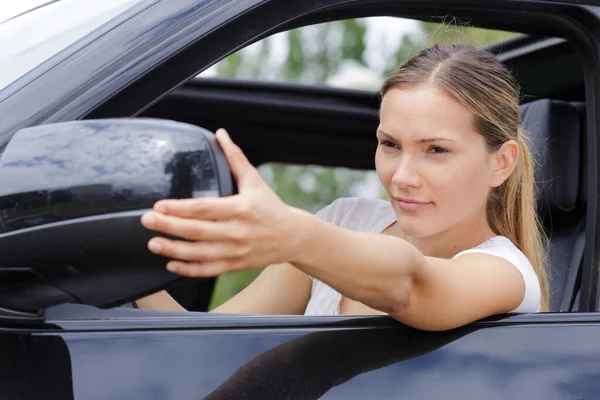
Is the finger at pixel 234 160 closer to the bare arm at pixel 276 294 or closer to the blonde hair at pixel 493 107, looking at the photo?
the blonde hair at pixel 493 107

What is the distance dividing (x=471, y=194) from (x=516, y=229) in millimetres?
271

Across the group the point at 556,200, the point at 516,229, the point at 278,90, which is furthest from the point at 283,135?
the point at 516,229

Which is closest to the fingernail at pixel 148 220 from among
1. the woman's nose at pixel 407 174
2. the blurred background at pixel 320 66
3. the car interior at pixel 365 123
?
the woman's nose at pixel 407 174

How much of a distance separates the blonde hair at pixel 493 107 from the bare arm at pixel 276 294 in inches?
19.1

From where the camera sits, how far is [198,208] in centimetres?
98

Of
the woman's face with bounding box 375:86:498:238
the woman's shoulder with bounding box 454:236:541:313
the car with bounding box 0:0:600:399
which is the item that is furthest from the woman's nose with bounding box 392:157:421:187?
the car with bounding box 0:0:600:399

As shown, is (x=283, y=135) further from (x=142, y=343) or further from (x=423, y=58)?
(x=142, y=343)

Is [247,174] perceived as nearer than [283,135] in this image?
Yes

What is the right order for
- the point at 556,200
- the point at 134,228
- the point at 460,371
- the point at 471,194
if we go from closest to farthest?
the point at 134,228 < the point at 460,371 < the point at 471,194 < the point at 556,200

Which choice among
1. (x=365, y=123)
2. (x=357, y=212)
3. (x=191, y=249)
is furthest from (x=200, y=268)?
(x=365, y=123)

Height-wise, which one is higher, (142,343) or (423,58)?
(423,58)

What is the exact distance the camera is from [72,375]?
45.8 inches

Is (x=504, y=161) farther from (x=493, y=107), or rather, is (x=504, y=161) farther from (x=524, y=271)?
(x=524, y=271)

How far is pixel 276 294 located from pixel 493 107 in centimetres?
67
